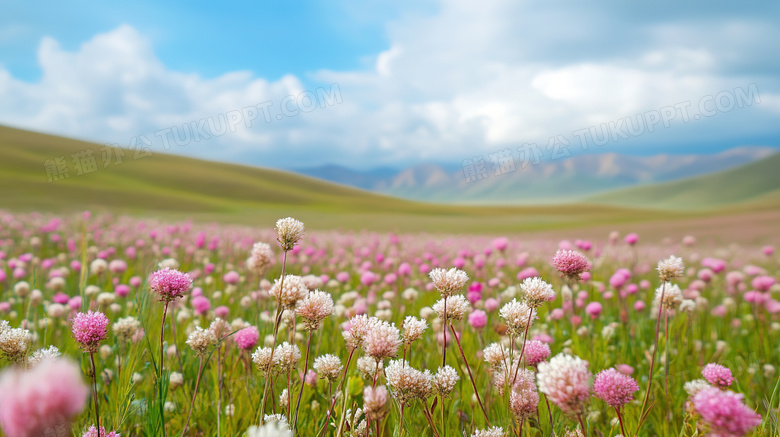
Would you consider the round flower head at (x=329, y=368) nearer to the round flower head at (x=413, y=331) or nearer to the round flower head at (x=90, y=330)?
the round flower head at (x=413, y=331)

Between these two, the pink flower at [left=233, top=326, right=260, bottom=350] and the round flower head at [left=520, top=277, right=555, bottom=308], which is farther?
the pink flower at [left=233, top=326, right=260, bottom=350]

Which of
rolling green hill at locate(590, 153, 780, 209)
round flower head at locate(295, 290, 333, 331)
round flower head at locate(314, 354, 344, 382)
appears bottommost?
rolling green hill at locate(590, 153, 780, 209)

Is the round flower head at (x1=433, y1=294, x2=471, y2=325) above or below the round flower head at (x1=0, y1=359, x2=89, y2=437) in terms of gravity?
below

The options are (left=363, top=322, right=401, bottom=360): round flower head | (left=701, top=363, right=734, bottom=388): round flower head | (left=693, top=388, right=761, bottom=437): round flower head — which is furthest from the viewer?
(left=701, top=363, right=734, bottom=388): round flower head

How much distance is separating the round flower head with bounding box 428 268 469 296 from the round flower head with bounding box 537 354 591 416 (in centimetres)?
57

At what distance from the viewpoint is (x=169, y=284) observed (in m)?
1.46

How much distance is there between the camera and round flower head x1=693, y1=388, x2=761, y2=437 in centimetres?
87

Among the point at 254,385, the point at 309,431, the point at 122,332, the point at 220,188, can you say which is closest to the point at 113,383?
the point at 122,332

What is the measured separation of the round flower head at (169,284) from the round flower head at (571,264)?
1.31 metres

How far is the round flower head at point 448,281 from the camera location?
1.53 meters

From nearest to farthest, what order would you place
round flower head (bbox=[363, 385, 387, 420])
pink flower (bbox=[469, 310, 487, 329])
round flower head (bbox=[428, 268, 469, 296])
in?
round flower head (bbox=[363, 385, 387, 420])
round flower head (bbox=[428, 268, 469, 296])
pink flower (bbox=[469, 310, 487, 329])

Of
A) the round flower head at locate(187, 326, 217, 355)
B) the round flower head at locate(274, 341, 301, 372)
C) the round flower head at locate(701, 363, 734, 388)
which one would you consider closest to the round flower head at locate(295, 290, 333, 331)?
the round flower head at locate(274, 341, 301, 372)

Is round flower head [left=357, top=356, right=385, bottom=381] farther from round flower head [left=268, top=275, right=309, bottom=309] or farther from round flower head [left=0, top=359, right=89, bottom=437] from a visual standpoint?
round flower head [left=0, top=359, right=89, bottom=437]

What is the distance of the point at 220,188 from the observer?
197ft
